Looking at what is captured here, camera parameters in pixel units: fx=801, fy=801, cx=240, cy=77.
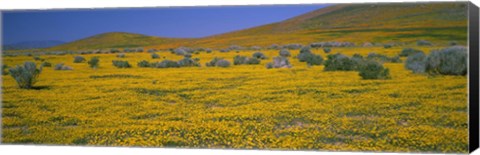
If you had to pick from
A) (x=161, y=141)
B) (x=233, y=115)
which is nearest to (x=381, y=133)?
(x=233, y=115)

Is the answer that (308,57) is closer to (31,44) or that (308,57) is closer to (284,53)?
(284,53)

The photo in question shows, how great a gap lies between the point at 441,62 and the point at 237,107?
4312mm

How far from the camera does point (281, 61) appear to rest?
57.0ft

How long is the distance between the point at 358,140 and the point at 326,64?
1.97 metres

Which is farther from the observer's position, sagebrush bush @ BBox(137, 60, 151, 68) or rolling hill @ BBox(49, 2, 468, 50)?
sagebrush bush @ BBox(137, 60, 151, 68)

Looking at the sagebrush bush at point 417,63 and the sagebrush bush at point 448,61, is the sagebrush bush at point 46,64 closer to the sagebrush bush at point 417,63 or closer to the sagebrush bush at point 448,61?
the sagebrush bush at point 417,63

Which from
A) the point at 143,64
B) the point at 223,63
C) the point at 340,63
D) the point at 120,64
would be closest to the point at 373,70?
the point at 340,63

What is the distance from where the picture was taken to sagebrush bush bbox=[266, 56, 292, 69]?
17234mm

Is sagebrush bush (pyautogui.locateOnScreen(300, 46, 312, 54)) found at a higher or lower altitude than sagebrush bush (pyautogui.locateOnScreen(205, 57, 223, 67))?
higher

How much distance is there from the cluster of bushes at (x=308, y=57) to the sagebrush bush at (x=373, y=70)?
895mm

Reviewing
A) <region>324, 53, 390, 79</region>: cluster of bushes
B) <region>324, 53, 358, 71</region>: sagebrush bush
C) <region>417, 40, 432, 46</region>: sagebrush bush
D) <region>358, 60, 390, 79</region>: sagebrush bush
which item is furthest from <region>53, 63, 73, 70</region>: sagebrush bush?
<region>417, 40, 432, 46</region>: sagebrush bush

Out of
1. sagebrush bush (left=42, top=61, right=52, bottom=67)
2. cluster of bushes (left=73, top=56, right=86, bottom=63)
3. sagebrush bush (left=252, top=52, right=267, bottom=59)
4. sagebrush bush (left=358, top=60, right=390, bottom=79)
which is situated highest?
cluster of bushes (left=73, top=56, right=86, bottom=63)

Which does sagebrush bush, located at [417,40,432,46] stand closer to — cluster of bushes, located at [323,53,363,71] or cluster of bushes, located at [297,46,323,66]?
cluster of bushes, located at [323,53,363,71]

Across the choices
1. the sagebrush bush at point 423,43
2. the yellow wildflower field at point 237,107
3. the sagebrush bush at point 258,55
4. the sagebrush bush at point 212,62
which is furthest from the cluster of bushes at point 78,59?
the sagebrush bush at point 423,43
